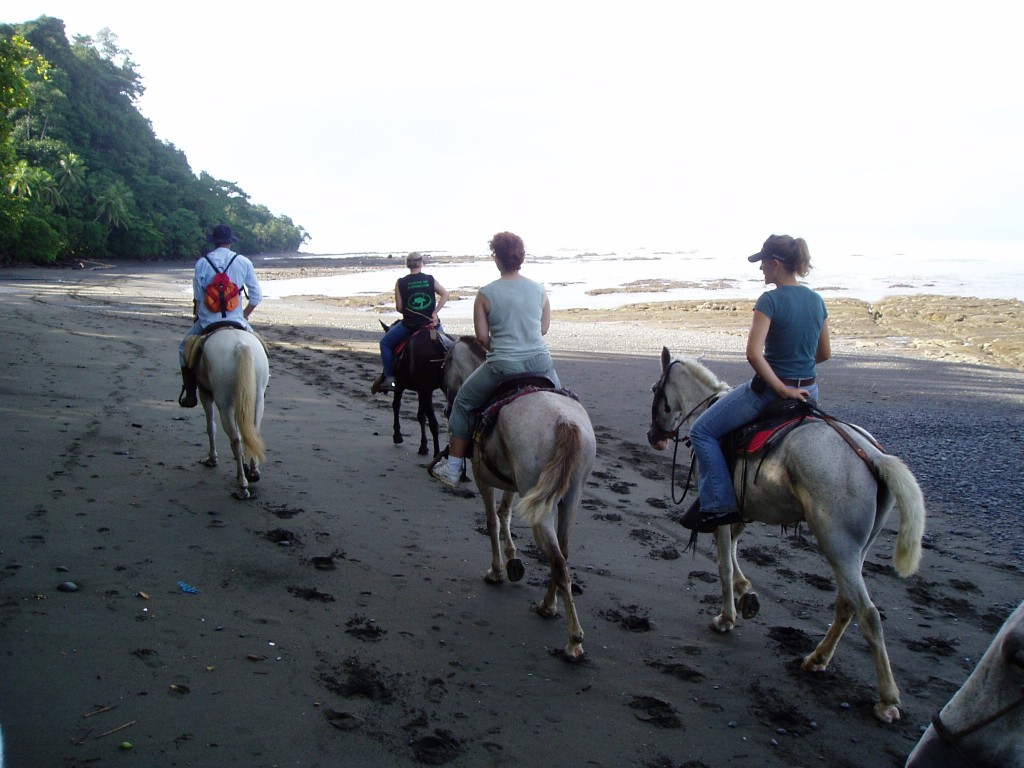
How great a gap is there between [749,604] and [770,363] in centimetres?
151

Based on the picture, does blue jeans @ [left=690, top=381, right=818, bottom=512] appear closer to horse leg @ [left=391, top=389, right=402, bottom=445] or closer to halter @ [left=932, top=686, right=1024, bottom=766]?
halter @ [left=932, top=686, right=1024, bottom=766]

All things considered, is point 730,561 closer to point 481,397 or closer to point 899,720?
point 899,720

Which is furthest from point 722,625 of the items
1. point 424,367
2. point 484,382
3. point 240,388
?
point 424,367

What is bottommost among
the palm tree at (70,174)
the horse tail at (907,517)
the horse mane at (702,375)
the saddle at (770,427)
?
the horse tail at (907,517)

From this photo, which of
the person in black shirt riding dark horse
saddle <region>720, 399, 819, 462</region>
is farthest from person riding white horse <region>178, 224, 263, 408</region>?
saddle <region>720, 399, 819, 462</region>

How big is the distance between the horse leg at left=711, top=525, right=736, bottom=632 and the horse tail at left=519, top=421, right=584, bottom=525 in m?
1.17

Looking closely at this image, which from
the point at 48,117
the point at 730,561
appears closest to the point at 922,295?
the point at 730,561

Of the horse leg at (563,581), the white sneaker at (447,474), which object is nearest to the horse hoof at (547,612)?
the horse leg at (563,581)

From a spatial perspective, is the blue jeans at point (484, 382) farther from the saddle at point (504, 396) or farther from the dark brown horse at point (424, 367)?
the dark brown horse at point (424, 367)

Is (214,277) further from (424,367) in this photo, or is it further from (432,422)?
(432,422)

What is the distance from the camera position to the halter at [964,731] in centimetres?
170

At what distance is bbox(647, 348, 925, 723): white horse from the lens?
3.90 meters

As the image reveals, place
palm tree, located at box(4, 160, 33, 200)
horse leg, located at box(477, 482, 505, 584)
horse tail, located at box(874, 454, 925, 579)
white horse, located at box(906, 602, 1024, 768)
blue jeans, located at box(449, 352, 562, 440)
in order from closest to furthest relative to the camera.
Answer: white horse, located at box(906, 602, 1024, 768), horse tail, located at box(874, 454, 925, 579), blue jeans, located at box(449, 352, 562, 440), horse leg, located at box(477, 482, 505, 584), palm tree, located at box(4, 160, 33, 200)

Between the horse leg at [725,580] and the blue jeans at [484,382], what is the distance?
1494 mm
